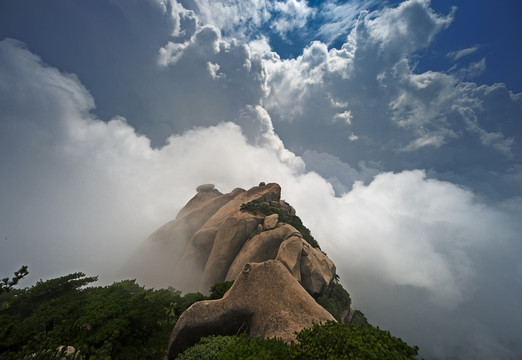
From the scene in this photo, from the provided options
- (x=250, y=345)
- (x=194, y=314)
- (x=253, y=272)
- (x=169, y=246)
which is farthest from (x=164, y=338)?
(x=169, y=246)

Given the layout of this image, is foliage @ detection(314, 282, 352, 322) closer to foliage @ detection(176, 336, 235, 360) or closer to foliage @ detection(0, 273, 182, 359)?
foliage @ detection(0, 273, 182, 359)

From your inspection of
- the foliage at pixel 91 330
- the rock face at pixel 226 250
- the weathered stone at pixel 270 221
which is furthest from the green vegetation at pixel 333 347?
the weathered stone at pixel 270 221

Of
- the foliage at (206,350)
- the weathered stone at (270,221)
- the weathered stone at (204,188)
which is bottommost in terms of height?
the foliage at (206,350)

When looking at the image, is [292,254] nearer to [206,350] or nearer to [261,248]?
[261,248]

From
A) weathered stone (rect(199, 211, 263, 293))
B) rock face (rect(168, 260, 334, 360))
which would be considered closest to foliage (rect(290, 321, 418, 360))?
rock face (rect(168, 260, 334, 360))

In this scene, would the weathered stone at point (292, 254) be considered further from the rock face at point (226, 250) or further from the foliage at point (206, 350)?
the foliage at point (206, 350)

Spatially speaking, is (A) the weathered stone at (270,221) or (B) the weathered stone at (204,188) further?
(B) the weathered stone at (204,188)

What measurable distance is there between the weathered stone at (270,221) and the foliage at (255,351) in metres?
29.4

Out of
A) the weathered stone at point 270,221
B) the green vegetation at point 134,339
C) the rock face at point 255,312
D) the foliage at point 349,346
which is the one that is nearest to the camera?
the foliage at point 349,346

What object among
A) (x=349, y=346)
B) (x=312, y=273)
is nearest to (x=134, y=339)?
(x=349, y=346)

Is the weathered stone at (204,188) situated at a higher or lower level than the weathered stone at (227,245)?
higher

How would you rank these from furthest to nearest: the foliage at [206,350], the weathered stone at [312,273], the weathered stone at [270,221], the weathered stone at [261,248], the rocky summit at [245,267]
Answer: the weathered stone at [270,221], the weathered stone at [261,248], the weathered stone at [312,273], the rocky summit at [245,267], the foliage at [206,350]

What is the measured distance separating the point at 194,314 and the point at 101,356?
520 centimetres

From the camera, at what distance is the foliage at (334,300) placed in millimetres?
30828
